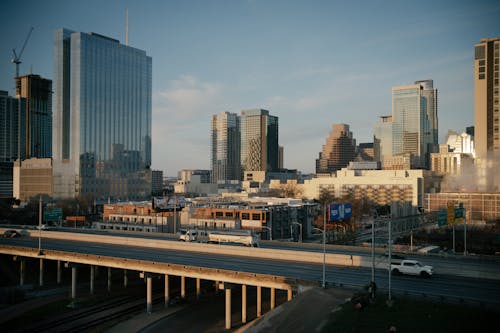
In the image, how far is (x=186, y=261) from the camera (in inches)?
2399

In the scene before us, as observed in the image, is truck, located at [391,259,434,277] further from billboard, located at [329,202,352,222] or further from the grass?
the grass

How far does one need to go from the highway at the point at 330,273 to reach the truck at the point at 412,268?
0.80m

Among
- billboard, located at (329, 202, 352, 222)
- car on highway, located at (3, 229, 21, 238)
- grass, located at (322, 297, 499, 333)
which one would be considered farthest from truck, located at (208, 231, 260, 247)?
car on highway, located at (3, 229, 21, 238)

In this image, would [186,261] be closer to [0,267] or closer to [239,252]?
[239,252]

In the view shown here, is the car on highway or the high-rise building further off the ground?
the high-rise building

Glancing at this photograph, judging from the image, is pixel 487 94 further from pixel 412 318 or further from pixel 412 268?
pixel 412 318

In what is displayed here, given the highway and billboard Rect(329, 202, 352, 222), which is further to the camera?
billboard Rect(329, 202, 352, 222)

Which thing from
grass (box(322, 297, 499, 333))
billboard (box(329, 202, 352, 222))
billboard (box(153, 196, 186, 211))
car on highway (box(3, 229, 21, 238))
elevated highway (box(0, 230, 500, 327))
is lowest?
car on highway (box(3, 229, 21, 238))

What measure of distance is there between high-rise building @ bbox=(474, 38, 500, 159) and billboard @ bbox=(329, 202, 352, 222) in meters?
157

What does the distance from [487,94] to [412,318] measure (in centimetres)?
18028

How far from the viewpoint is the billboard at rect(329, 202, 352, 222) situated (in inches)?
1844

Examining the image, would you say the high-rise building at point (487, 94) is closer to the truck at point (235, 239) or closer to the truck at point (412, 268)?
the truck at point (235, 239)

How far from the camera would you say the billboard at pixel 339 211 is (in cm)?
4683

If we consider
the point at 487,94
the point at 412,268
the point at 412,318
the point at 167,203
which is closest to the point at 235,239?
the point at 167,203
